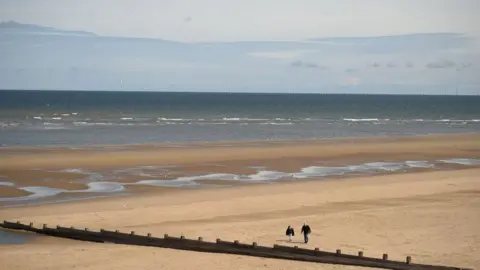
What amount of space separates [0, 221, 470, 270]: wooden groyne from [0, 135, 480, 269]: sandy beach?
1.10ft

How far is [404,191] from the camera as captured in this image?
30219 mm

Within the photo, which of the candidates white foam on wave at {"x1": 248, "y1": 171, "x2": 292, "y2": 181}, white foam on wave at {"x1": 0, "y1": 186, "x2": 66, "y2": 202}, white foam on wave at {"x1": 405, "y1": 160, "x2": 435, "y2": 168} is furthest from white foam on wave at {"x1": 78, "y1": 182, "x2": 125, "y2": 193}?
white foam on wave at {"x1": 405, "y1": 160, "x2": 435, "y2": 168}

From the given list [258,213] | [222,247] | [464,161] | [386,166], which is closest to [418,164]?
[386,166]

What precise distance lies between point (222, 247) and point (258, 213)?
675 cm

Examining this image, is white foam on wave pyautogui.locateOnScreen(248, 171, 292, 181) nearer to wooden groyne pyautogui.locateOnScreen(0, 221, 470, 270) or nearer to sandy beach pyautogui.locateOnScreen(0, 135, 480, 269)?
sandy beach pyautogui.locateOnScreen(0, 135, 480, 269)

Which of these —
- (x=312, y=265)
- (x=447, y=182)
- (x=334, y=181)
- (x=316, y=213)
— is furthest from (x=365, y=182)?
(x=312, y=265)

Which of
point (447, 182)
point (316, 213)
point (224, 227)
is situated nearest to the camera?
point (224, 227)

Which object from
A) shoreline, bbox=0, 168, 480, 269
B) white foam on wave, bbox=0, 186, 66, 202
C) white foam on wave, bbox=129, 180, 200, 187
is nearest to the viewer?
shoreline, bbox=0, 168, 480, 269

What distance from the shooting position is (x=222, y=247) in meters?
18.4

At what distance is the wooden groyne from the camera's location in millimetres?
16531

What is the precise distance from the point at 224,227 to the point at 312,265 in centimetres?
575

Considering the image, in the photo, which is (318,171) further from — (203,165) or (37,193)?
(37,193)

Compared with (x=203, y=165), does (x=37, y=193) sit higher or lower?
lower

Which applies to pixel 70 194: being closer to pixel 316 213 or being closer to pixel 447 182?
pixel 316 213
